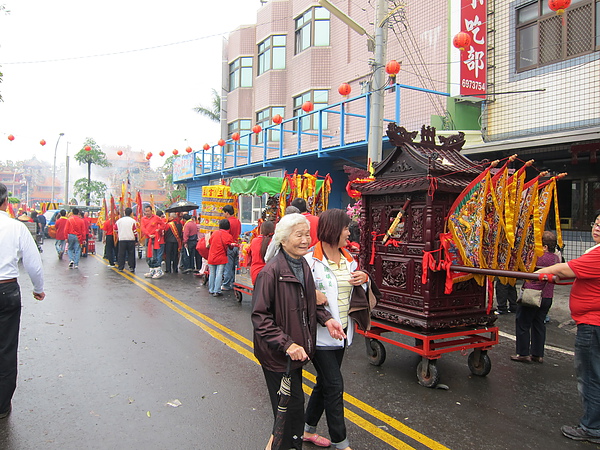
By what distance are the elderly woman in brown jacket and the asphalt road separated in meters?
0.81

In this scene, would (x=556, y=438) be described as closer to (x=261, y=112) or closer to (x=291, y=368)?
(x=291, y=368)

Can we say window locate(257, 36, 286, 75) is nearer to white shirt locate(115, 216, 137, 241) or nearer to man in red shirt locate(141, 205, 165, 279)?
man in red shirt locate(141, 205, 165, 279)

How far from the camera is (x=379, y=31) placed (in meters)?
9.33

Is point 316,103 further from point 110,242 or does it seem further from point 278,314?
point 278,314

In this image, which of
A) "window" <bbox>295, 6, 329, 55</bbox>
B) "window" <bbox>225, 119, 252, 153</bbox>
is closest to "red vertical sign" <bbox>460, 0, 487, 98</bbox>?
"window" <bbox>295, 6, 329, 55</bbox>

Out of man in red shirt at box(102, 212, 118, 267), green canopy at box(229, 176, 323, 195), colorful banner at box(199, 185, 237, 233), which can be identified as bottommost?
man in red shirt at box(102, 212, 118, 267)

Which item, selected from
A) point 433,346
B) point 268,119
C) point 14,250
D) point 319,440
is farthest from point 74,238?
point 319,440

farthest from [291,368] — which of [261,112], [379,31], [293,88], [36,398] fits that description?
[261,112]

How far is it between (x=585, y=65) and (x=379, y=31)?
173 inches

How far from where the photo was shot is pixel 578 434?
150 inches

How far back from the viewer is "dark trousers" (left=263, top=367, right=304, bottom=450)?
3.08 meters

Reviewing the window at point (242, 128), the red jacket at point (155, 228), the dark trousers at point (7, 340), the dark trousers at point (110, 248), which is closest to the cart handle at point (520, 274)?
the dark trousers at point (7, 340)

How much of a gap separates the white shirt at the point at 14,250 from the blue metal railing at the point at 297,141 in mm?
10287

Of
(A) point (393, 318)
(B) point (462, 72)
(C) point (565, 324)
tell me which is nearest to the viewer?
(A) point (393, 318)
